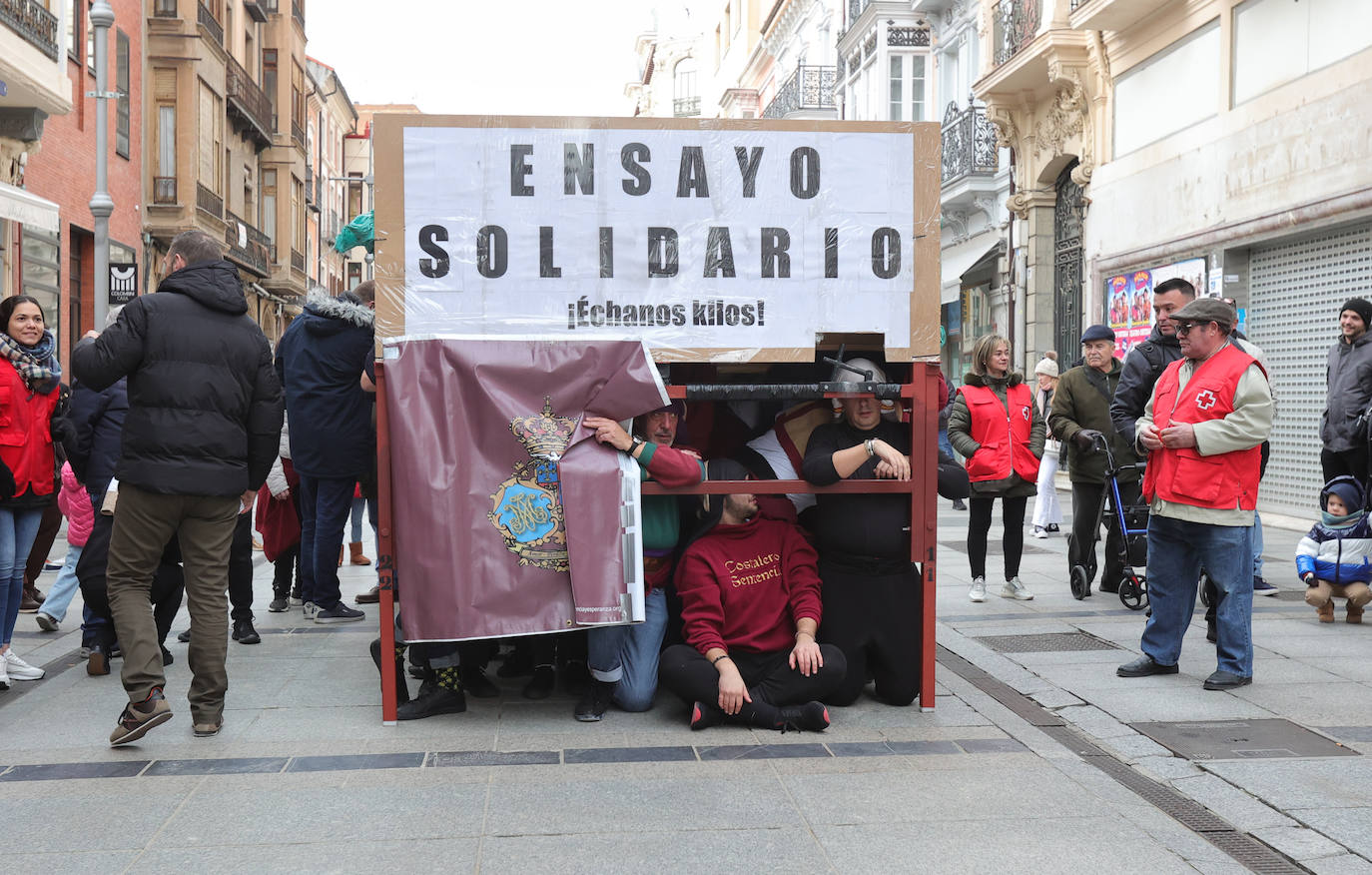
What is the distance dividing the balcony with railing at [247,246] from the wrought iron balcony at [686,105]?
3138 cm

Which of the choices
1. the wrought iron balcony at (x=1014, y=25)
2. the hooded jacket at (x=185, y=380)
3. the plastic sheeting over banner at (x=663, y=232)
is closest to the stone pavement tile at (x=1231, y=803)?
the plastic sheeting over banner at (x=663, y=232)

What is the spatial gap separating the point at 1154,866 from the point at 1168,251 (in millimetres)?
13541

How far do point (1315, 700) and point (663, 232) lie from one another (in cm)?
347

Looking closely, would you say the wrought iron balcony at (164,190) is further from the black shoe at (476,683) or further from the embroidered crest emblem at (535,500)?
the embroidered crest emblem at (535,500)

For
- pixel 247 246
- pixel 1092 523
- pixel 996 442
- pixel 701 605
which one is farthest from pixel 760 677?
pixel 247 246

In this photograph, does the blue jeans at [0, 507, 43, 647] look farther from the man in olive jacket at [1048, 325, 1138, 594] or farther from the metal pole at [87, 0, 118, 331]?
the metal pole at [87, 0, 118, 331]

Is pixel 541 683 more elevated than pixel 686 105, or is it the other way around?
pixel 686 105

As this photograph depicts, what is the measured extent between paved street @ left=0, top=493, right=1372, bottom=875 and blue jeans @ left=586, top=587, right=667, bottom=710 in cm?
10

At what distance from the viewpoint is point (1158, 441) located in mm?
6020

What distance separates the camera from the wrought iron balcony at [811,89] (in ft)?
119

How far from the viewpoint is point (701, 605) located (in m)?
5.35

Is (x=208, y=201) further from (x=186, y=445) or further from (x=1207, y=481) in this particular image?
(x=1207, y=481)

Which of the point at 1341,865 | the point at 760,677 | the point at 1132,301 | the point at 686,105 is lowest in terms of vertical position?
the point at 1341,865

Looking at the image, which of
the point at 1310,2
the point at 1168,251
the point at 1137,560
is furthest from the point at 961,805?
the point at 1168,251
